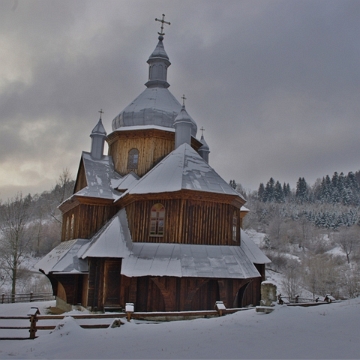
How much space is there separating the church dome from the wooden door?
9110 millimetres

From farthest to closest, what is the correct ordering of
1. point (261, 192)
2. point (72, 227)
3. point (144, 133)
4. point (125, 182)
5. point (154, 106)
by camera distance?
1. point (261, 192)
2. point (154, 106)
3. point (144, 133)
4. point (72, 227)
5. point (125, 182)

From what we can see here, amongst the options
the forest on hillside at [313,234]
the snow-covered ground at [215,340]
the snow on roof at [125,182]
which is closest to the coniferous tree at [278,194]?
the forest on hillside at [313,234]

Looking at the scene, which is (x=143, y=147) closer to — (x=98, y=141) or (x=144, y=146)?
(x=144, y=146)

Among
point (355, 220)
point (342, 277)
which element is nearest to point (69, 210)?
point (342, 277)

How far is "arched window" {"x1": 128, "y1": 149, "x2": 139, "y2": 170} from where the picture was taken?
22.3 metres

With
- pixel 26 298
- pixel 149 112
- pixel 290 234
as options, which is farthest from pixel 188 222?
pixel 290 234

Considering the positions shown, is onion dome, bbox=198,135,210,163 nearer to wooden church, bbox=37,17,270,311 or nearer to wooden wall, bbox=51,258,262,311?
wooden church, bbox=37,17,270,311

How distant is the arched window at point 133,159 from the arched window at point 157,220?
5.52m

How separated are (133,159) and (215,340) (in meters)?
15.0

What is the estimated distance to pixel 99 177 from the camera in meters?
21.5

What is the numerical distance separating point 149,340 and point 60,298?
1319cm

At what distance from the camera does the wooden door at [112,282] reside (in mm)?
16625

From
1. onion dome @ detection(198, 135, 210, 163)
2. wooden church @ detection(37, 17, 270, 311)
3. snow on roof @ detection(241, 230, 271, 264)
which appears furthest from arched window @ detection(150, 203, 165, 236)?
onion dome @ detection(198, 135, 210, 163)

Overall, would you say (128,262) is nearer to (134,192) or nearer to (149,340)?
(134,192)
